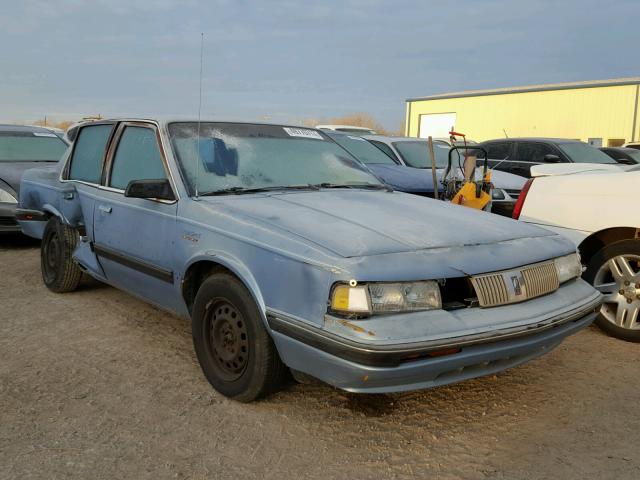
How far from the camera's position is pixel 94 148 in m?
4.84

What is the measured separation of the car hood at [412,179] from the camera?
6.98m

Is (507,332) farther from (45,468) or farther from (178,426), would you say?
(45,468)

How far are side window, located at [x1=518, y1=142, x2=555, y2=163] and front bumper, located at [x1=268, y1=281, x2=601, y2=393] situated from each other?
7.86 m

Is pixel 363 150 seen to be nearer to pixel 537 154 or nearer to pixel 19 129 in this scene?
pixel 537 154

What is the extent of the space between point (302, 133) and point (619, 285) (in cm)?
251

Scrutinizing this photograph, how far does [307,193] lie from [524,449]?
185 cm

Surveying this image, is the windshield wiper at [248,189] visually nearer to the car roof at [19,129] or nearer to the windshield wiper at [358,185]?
the windshield wiper at [358,185]

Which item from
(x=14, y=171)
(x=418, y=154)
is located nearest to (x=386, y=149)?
(x=418, y=154)

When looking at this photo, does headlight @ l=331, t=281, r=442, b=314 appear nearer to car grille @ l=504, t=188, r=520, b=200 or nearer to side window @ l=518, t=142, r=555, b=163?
car grille @ l=504, t=188, r=520, b=200

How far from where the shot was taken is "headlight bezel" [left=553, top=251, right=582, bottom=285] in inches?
128

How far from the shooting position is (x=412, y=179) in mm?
7152

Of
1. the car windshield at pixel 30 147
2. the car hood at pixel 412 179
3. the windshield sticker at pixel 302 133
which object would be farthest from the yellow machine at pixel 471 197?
the car windshield at pixel 30 147

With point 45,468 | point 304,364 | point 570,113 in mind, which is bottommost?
point 45,468

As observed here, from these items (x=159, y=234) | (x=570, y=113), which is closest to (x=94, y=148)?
(x=159, y=234)
